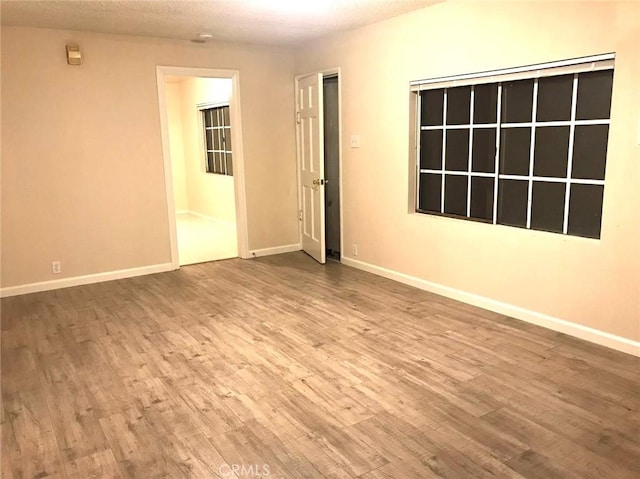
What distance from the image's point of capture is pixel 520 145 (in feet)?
12.0

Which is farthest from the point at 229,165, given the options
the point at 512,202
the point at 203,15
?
the point at 512,202

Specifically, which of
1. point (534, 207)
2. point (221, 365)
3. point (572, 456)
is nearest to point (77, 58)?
point (221, 365)

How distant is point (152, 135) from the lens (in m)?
5.19

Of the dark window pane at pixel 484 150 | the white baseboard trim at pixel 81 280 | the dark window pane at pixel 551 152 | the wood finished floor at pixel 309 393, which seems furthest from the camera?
the white baseboard trim at pixel 81 280

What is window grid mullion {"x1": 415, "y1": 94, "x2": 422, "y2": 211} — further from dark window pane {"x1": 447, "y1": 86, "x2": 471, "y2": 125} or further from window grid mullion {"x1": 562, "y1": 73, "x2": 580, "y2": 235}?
window grid mullion {"x1": 562, "y1": 73, "x2": 580, "y2": 235}

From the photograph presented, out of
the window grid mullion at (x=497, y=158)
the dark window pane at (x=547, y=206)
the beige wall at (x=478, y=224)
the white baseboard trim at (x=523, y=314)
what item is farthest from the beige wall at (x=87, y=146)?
the dark window pane at (x=547, y=206)

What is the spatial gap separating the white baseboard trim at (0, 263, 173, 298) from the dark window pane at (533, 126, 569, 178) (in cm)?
385

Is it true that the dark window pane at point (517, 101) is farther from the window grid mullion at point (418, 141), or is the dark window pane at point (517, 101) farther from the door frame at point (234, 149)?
the door frame at point (234, 149)

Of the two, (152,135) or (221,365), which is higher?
(152,135)

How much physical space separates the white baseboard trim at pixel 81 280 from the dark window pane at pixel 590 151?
13.4 ft

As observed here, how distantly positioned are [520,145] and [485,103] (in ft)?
1.55

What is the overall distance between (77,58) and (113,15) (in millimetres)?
792

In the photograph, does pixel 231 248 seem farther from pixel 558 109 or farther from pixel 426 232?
pixel 558 109

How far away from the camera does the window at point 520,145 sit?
3236 mm
